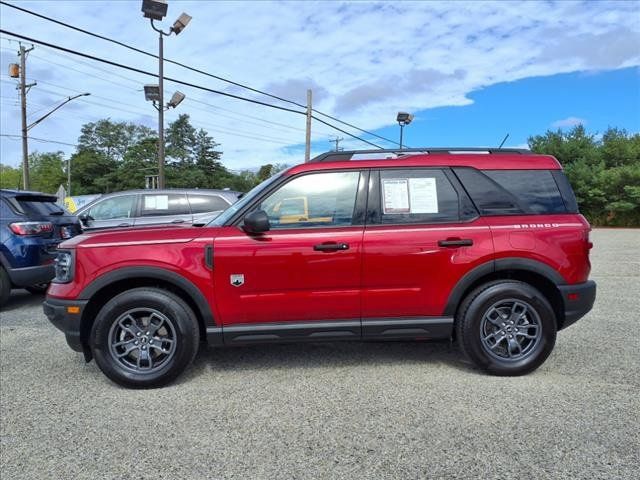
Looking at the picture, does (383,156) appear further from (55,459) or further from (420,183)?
(55,459)

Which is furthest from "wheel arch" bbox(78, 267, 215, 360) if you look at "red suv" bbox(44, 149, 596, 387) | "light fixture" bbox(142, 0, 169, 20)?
"light fixture" bbox(142, 0, 169, 20)

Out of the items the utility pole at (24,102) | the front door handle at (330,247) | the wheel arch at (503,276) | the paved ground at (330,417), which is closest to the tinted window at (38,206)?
the paved ground at (330,417)

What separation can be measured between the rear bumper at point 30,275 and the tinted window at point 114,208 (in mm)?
2173

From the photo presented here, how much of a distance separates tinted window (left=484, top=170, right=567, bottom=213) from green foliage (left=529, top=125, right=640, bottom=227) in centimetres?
2803

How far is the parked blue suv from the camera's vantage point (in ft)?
21.0

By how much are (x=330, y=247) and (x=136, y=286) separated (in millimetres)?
1619

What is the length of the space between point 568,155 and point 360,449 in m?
33.8

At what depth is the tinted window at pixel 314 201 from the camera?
3760 mm

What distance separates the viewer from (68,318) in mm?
3619

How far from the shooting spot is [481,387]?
3588mm

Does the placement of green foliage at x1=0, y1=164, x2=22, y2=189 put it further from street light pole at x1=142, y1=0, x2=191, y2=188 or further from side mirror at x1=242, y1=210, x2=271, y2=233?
side mirror at x1=242, y1=210, x2=271, y2=233

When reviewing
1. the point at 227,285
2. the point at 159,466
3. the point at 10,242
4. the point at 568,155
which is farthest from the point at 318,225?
the point at 568,155

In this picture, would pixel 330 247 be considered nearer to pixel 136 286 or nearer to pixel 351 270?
pixel 351 270

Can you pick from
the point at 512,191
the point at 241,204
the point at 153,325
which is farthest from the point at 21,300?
the point at 512,191
